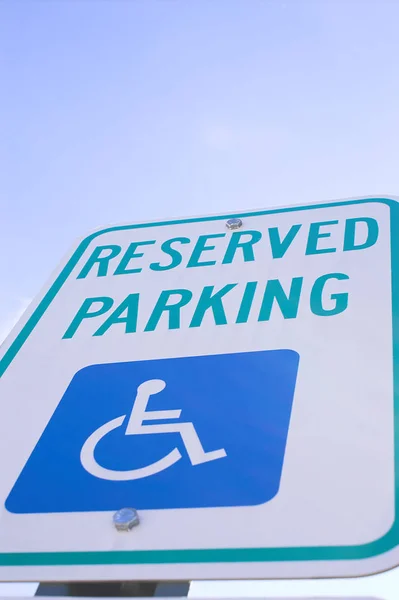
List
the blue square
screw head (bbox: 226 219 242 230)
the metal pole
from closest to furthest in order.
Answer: the metal pole
the blue square
screw head (bbox: 226 219 242 230)

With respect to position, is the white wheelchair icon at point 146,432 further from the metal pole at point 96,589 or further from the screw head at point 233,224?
the screw head at point 233,224

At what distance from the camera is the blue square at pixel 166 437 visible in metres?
1.20

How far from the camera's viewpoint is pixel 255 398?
138 centimetres

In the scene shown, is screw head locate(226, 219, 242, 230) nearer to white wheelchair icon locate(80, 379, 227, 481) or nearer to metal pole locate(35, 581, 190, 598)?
white wheelchair icon locate(80, 379, 227, 481)

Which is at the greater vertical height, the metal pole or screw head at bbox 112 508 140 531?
screw head at bbox 112 508 140 531

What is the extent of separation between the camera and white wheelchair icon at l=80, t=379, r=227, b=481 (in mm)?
1248

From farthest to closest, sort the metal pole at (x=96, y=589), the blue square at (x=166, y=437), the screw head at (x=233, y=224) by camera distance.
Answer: the screw head at (x=233, y=224) < the blue square at (x=166, y=437) < the metal pole at (x=96, y=589)

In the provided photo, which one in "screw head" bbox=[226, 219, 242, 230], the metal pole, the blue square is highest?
"screw head" bbox=[226, 219, 242, 230]

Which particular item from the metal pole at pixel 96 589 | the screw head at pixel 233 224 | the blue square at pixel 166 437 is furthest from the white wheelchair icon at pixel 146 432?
the screw head at pixel 233 224

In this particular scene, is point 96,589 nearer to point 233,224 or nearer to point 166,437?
point 166,437

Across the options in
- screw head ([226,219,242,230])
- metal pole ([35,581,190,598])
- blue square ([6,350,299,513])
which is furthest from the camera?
screw head ([226,219,242,230])

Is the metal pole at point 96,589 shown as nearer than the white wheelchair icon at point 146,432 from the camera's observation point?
Yes

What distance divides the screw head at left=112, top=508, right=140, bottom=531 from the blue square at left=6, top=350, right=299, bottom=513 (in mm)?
31

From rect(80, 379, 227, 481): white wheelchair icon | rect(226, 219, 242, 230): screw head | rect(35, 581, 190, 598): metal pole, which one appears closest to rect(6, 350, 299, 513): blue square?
rect(80, 379, 227, 481): white wheelchair icon
